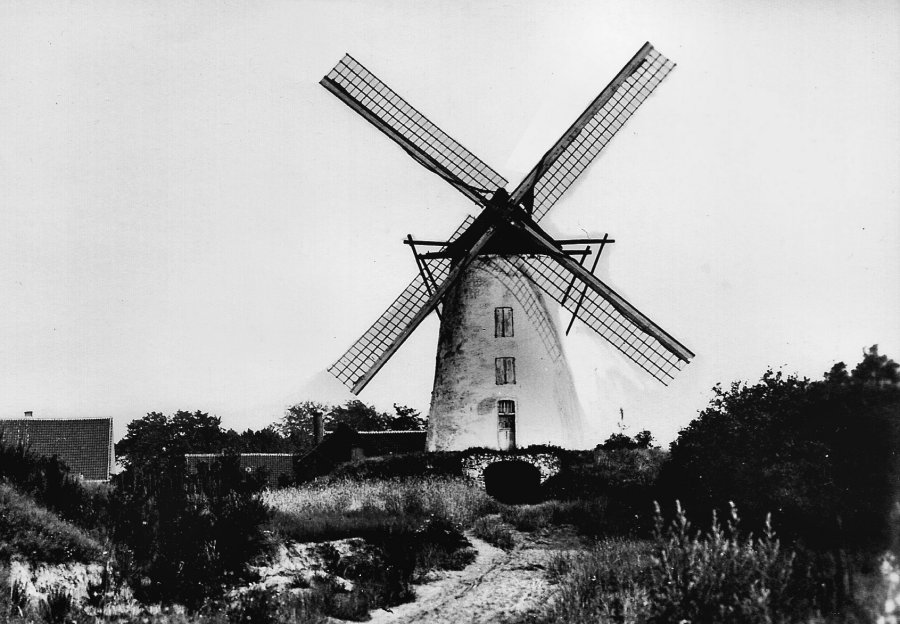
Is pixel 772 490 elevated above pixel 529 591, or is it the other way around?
pixel 772 490

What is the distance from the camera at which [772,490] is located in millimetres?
11766

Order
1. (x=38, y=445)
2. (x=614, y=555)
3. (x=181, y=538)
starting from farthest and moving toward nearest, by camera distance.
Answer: (x=38, y=445) → (x=614, y=555) → (x=181, y=538)

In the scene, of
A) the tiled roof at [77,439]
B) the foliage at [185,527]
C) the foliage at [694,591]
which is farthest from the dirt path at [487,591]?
the tiled roof at [77,439]

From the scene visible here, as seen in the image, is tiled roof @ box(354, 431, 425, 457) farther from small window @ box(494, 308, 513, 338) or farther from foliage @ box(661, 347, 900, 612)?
foliage @ box(661, 347, 900, 612)

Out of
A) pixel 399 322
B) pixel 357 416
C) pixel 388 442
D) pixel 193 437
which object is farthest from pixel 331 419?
pixel 399 322

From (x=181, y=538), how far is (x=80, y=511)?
2.42 meters

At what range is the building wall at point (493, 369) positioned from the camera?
20281 mm

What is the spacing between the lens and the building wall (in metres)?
20.3

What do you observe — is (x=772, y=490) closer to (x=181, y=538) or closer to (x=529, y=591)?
(x=529, y=591)

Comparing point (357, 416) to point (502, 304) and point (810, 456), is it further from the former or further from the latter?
point (810, 456)

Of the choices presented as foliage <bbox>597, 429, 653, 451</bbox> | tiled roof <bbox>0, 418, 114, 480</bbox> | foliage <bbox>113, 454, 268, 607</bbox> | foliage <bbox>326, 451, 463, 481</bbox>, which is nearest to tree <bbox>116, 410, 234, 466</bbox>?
tiled roof <bbox>0, 418, 114, 480</bbox>

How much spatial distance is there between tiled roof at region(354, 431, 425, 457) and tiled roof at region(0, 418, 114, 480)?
12300mm

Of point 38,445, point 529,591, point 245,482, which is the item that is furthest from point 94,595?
point 38,445

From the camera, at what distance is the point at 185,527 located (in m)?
10.9
